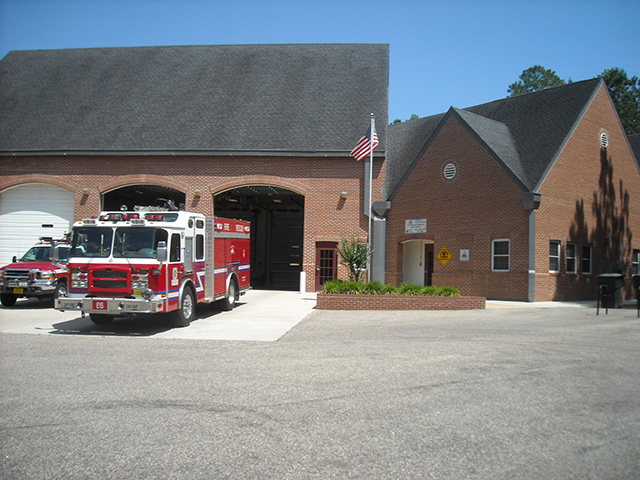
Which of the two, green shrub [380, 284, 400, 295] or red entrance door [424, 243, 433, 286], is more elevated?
red entrance door [424, 243, 433, 286]

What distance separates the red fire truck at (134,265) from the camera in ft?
42.4

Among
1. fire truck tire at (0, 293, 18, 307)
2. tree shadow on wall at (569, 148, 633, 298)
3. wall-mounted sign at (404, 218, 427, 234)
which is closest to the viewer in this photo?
fire truck tire at (0, 293, 18, 307)

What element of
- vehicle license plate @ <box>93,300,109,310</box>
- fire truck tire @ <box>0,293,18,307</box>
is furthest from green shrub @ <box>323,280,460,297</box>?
fire truck tire @ <box>0,293,18,307</box>

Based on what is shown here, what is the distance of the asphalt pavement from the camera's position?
4.90 metres

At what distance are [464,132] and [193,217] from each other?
14.3 metres

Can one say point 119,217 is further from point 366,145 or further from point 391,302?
point 366,145

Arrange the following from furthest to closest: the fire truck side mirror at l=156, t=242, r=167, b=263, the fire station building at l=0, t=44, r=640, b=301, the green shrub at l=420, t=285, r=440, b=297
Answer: the fire station building at l=0, t=44, r=640, b=301 → the green shrub at l=420, t=285, r=440, b=297 → the fire truck side mirror at l=156, t=242, r=167, b=263

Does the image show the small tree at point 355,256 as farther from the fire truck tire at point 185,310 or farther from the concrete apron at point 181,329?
the fire truck tire at point 185,310

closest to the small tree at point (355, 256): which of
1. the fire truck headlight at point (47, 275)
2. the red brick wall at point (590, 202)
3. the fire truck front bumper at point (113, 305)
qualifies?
the red brick wall at point (590, 202)

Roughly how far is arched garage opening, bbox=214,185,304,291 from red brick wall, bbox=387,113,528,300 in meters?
8.26

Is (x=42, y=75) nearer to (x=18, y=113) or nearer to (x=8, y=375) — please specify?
(x=18, y=113)

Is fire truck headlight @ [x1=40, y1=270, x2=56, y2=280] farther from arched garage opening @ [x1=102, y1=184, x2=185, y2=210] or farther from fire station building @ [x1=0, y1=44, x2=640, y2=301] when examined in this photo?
arched garage opening @ [x1=102, y1=184, x2=185, y2=210]

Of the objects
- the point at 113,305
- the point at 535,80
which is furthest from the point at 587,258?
the point at 535,80

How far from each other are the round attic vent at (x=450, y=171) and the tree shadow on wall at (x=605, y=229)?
18.3 feet
